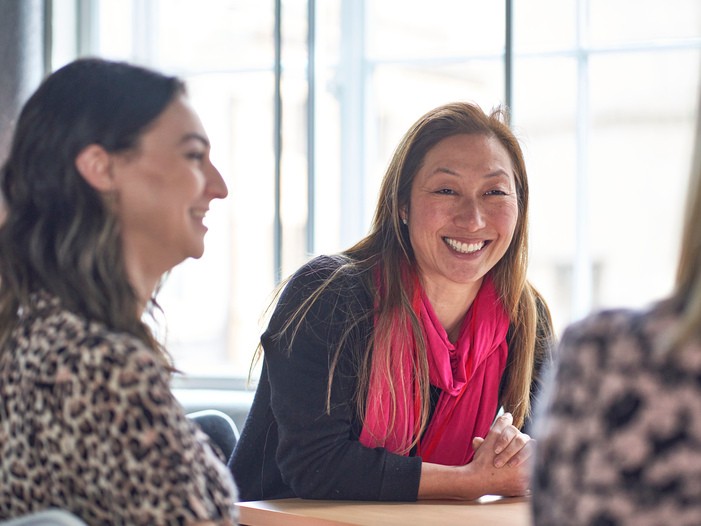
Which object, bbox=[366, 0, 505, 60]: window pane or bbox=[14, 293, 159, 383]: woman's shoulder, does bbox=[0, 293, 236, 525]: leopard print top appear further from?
bbox=[366, 0, 505, 60]: window pane

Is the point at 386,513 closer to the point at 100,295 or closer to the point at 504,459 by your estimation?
the point at 504,459

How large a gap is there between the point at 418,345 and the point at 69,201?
1101 mm

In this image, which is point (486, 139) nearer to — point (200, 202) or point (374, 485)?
point (374, 485)

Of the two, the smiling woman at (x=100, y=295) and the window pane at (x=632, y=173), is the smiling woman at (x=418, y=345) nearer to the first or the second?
the smiling woman at (x=100, y=295)

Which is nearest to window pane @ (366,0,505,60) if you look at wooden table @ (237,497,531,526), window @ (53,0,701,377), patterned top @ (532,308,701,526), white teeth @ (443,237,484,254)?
window @ (53,0,701,377)

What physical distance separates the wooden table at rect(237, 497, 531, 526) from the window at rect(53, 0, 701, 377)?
214 cm

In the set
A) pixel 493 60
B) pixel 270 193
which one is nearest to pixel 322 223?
pixel 270 193

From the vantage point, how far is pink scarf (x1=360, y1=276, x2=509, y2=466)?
2.20m

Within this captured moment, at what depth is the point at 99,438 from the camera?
1203mm

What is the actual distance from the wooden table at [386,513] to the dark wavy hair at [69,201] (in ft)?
1.91

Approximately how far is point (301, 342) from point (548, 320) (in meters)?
0.78

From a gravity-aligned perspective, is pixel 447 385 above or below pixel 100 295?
below

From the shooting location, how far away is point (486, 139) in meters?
2.41

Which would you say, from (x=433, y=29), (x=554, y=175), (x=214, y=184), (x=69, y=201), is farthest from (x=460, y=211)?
(x=433, y=29)
